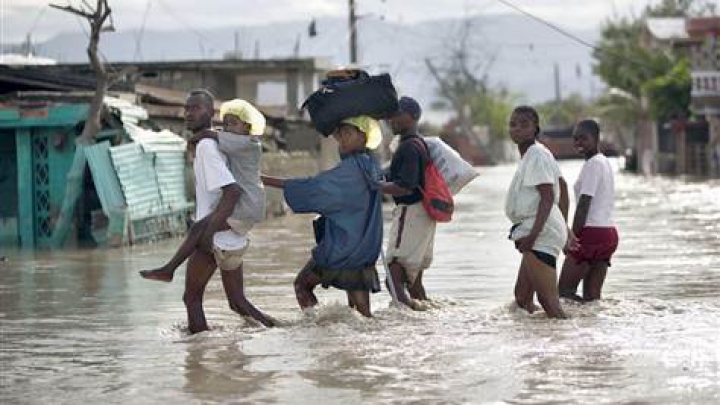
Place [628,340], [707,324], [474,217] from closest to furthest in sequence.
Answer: [628,340] < [707,324] < [474,217]

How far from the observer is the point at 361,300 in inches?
388

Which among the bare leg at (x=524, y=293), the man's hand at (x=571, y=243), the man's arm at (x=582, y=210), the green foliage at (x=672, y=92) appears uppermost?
the green foliage at (x=672, y=92)

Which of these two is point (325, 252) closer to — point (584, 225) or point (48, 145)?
point (584, 225)

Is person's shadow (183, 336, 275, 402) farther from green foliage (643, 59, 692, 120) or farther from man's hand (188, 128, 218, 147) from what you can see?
green foliage (643, 59, 692, 120)

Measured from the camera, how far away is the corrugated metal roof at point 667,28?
57.9 metres

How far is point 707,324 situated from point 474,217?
612 inches

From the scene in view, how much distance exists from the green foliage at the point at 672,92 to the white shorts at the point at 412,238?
42.0m

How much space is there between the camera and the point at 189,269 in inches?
377

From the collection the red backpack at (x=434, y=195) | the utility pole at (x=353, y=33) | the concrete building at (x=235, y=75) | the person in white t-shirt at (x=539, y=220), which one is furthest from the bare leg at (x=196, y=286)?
A: the utility pole at (x=353, y=33)

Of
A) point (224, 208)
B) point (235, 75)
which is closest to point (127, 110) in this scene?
point (224, 208)

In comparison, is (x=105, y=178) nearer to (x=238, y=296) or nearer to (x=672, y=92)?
(x=238, y=296)

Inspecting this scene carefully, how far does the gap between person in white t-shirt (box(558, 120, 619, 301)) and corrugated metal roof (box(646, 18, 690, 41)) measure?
46.9 meters

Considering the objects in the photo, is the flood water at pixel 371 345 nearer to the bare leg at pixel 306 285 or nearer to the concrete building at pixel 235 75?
the bare leg at pixel 306 285

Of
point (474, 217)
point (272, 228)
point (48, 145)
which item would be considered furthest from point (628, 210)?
point (48, 145)
